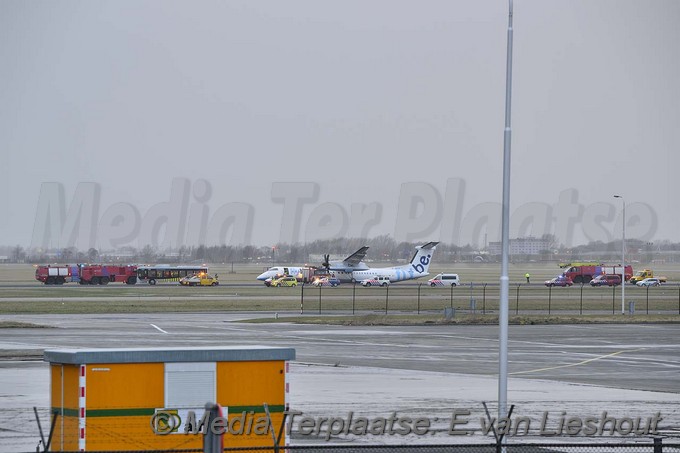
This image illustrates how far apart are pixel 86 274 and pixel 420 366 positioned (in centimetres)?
10112

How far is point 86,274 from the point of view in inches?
5138

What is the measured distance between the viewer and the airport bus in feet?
445

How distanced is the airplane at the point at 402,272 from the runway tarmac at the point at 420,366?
62.2 m

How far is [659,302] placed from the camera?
88500mm

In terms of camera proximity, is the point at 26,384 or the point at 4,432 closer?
the point at 4,432

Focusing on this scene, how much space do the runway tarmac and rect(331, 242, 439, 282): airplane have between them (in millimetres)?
62178

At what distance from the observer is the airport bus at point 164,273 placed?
136 m

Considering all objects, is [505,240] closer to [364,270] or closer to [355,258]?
[355,258]

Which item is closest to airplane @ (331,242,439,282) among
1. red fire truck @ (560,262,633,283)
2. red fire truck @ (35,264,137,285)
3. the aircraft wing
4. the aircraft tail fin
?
the aircraft tail fin

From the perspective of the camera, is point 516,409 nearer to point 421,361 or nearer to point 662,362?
point 421,361

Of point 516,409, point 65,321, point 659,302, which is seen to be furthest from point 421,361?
point 659,302

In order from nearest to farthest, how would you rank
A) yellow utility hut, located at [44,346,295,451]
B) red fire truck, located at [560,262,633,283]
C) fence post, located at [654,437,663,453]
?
fence post, located at [654,437,663,453] < yellow utility hut, located at [44,346,295,451] < red fire truck, located at [560,262,633,283]

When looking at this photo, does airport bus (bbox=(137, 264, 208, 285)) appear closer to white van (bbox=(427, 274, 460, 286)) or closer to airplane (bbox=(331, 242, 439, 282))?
airplane (bbox=(331, 242, 439, 282))

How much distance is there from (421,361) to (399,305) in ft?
142
